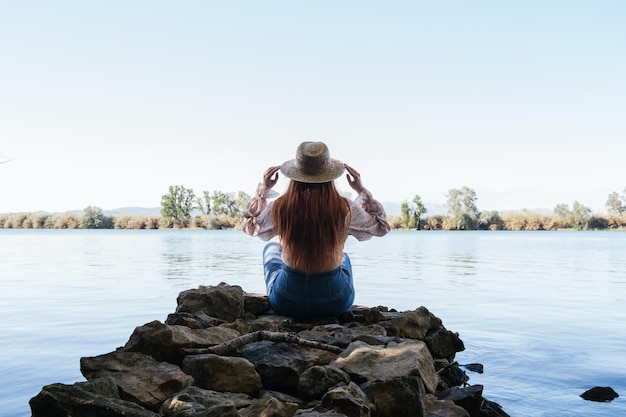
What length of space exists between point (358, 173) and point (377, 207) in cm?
35

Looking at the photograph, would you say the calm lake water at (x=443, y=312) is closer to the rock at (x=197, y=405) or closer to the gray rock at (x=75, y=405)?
the gray rock at (x=75, y=405)

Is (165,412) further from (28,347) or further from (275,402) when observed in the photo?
(28,347)

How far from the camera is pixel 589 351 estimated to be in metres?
5.93

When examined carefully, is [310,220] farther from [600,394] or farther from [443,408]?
[600,394]

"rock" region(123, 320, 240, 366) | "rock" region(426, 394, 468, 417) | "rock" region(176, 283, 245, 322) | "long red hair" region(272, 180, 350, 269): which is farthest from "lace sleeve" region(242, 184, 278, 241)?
"rock" region(426, 394, 468, 417)

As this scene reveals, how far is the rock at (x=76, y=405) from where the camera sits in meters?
2.68

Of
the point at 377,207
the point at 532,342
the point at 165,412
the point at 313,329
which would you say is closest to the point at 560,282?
the point at 532,342

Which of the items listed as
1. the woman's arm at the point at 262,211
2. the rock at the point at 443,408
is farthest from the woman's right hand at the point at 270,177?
the rock at the point at 443,408

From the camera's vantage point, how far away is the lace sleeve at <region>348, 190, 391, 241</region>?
5137 mm

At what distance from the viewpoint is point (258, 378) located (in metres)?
3.39

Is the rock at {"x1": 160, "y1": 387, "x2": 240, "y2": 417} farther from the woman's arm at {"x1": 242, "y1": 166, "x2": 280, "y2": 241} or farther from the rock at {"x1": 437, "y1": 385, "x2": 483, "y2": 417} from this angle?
the woman's arm at {"x1": 242, "y1": 166, "x2": 280, "y2": 241}

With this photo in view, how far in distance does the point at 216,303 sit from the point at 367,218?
149 cm

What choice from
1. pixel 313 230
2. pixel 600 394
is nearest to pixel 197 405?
pixel 313 230

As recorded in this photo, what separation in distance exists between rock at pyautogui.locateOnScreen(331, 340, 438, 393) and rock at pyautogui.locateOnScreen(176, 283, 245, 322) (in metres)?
1.61
